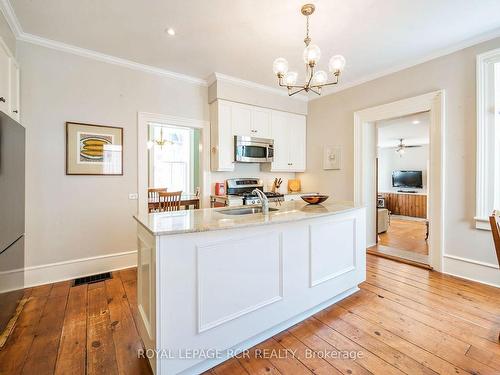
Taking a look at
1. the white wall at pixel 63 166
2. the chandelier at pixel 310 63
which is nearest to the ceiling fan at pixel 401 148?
the chandelier at pixel 310 63

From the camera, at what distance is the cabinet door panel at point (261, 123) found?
4.15 m

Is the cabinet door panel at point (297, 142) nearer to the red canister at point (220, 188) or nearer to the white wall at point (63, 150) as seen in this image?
the red canister at point (220, 188)

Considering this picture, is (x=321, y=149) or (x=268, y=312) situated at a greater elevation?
(x=321, y=149)

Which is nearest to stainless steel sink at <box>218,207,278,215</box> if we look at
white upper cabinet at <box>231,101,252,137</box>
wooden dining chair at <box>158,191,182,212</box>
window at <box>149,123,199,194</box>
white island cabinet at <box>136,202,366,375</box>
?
white island cabinet at <box>136,202,366,375</box>

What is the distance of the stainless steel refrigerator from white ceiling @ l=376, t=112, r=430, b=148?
5.71 m

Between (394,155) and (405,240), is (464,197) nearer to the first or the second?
(405,240)

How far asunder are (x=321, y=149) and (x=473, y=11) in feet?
8.57

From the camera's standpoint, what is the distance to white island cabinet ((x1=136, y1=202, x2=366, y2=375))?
134 centimetres

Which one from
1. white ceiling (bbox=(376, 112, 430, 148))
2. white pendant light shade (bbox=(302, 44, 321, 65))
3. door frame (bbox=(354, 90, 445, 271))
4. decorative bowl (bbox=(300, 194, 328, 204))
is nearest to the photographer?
→ white pendant light shade (bbox=(302, 44, 321, 65))

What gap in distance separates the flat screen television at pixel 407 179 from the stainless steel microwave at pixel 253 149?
6666mm

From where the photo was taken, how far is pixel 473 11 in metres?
2.27

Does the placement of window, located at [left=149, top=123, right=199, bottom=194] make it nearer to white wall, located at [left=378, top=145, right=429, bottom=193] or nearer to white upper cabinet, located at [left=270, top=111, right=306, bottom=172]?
white upper cabinet, located at [left=270, top=111, right=306, bottom=172]

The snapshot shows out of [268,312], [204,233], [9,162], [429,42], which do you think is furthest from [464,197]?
[9,162]

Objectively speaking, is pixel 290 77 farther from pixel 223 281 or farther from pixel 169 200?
pixel 169 200
